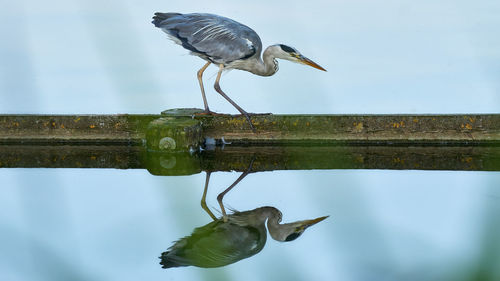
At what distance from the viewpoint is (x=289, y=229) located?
3.83 metres

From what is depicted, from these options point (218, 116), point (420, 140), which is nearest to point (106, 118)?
point (218, 116)

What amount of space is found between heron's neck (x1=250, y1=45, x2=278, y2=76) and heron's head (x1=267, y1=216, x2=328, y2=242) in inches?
157

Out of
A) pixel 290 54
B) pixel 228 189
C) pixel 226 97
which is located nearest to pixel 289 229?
pixel 228 189

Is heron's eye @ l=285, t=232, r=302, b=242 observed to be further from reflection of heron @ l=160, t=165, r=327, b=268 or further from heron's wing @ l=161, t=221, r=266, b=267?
heron's wing @ l=161, t=221, r=266, b=267

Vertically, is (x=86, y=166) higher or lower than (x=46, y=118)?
lower

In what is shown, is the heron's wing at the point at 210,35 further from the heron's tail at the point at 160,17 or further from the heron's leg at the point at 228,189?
the heron's leg at the point at 228,189

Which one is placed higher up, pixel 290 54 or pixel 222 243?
pixel 290 54

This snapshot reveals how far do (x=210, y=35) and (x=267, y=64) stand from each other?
2.87ft

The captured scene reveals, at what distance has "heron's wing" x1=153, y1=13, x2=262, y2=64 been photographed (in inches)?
293

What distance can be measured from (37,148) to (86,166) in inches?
58.1

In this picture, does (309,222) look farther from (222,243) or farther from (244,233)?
(222,243)

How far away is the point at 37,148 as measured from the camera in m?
7.89

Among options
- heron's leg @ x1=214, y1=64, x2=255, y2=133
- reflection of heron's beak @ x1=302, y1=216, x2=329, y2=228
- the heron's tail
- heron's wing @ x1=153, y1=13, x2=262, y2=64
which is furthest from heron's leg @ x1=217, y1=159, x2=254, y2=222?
the heron's tail

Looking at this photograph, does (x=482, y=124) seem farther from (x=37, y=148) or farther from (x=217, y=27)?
(x=37, y=148)
